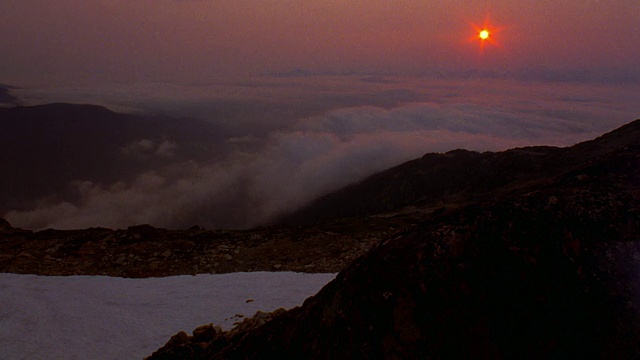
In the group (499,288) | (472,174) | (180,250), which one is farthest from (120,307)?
(472,174)

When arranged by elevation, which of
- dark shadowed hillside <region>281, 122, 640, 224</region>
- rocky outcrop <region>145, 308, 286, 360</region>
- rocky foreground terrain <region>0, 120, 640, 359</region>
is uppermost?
rocky foreground terrain <region>0, 120, 640, 359</region>

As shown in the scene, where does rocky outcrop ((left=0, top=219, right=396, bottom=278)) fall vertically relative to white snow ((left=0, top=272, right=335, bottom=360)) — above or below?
below

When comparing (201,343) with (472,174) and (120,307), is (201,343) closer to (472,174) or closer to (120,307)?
(120,307)

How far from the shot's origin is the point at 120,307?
722 inches

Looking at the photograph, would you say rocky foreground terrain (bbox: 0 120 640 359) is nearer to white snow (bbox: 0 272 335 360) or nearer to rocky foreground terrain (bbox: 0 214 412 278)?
white snow (bbox: 0 272 335 360)

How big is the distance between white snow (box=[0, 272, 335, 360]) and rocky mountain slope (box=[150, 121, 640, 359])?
8.95m

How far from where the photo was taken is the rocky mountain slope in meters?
6.91

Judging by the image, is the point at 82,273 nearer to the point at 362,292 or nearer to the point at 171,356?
the point at 171,356

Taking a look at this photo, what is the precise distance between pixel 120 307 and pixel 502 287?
1746cm

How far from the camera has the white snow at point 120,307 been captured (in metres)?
14.9

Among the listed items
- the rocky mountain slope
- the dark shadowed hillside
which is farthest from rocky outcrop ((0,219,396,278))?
the rocky mountain slope

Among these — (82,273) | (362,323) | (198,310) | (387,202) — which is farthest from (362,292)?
(387,202)

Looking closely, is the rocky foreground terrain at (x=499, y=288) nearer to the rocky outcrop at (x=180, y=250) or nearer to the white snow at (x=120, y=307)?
the white snow at (x=120, y=307)

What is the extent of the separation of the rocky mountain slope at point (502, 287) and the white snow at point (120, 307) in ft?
29.4
